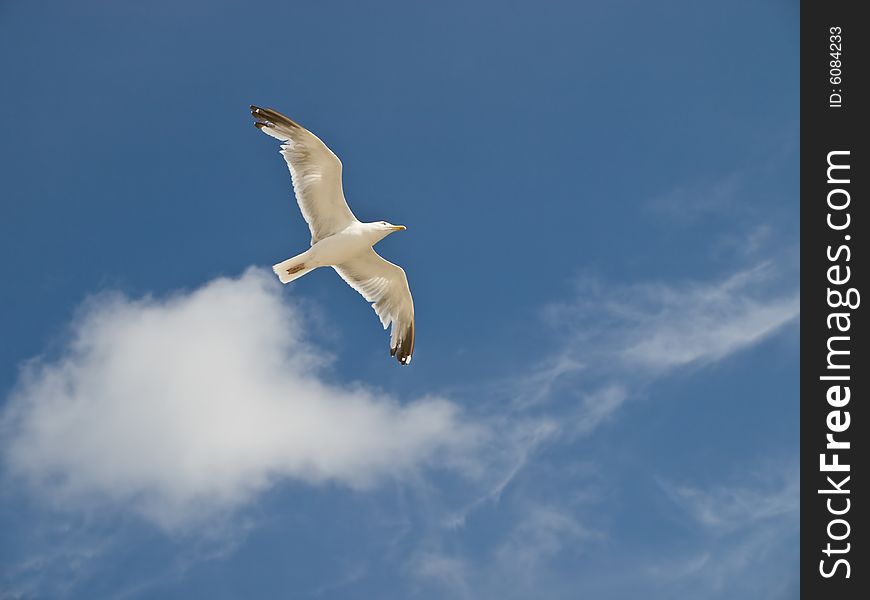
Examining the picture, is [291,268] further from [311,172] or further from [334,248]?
[311,172]

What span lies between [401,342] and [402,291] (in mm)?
1047

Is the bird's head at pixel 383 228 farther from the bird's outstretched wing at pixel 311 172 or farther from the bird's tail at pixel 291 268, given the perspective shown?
the bird's tail at pixel 291 268

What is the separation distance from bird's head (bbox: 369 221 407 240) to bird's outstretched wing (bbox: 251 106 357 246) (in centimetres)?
41

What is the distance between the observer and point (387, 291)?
A: 17.3 m

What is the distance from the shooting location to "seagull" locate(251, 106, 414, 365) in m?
15.3

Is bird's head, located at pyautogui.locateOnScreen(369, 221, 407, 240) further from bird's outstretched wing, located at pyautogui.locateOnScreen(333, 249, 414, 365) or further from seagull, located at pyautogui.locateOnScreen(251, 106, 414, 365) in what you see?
bird's outstretched wing, located at pyautogui.locateOnScreen(333, 249, 414, 365)

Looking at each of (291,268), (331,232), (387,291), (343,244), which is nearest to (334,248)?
(343,244)

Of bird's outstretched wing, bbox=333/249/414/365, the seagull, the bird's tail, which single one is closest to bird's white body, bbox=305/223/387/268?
the seagull

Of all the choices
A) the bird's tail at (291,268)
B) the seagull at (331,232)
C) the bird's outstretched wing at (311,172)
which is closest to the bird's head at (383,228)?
the seagull at (331,232)

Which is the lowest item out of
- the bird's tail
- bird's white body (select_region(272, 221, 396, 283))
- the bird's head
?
the bird's tail

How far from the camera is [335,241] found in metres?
15.8

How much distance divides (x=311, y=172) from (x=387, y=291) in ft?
9.53
